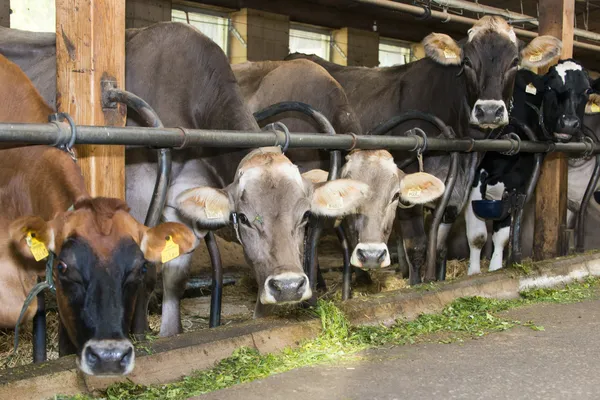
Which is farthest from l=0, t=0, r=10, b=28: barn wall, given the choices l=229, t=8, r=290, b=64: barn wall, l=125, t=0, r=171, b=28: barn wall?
l=229, t=8, r=290, b=64: barn wall

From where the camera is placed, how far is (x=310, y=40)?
14266 mm

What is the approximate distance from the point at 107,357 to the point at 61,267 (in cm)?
43

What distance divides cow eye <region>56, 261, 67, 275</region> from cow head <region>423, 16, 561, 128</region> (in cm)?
372

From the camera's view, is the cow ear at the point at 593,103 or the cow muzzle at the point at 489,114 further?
the cow ear at the point at 593,103

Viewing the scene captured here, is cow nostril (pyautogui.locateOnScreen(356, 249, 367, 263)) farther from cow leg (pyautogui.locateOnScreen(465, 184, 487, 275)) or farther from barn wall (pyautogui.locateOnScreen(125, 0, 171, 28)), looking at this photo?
barn wall (pyautogui.locateOnScreen(125, 0, 171, 28))

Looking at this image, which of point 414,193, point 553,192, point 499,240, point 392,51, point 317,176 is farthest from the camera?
point 392,51

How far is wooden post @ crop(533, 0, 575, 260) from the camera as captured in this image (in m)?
6.80

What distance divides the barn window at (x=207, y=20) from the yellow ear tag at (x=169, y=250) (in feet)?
32.0

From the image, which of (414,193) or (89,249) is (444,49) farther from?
(89,249)

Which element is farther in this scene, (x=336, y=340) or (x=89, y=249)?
(x=336, y=340)

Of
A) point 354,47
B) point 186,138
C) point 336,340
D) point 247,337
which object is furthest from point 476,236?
point 354,47

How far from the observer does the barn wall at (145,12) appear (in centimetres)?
1105

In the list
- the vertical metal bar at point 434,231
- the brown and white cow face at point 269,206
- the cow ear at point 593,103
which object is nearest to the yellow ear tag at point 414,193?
the vertical metal bar at point 434,231

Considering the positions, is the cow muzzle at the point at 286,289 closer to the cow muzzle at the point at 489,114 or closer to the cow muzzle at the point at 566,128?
the cow muzzle at the point at 489,114
